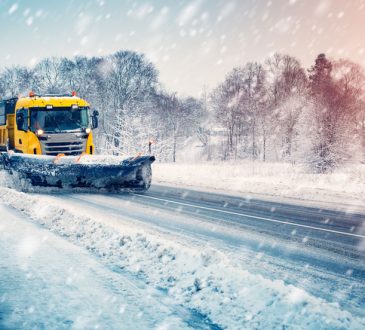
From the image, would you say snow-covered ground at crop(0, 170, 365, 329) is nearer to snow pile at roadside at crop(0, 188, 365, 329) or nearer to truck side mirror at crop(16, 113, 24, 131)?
snow pile at roadside at crop(0, 188, 365, 329)

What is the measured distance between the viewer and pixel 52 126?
13219mm

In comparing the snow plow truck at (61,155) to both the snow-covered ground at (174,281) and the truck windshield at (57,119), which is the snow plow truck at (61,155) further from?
the snow-covered ground at (174,281)

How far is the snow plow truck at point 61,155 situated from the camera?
39.3ft

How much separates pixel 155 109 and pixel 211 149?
32.7 ft

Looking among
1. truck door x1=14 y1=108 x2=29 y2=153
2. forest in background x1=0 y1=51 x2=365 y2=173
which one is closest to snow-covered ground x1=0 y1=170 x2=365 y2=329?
truck door x1=14 y1=108 x2=29 y2=153

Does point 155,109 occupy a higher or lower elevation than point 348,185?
higher

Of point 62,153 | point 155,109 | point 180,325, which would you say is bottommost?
point 180,325

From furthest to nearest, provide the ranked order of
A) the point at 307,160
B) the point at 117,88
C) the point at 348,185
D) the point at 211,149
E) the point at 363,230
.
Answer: the point at 211,149, the point at 117,88, the point at 307,160, the point at 348,185, the point at 363,230

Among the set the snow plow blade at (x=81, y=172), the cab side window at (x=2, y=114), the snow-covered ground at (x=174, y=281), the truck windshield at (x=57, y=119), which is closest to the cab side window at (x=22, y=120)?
A: the truck windshield at (x=57, y=119)

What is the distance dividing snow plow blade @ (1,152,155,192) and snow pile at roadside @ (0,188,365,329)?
559 cm

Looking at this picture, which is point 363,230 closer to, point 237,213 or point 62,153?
point 237,213

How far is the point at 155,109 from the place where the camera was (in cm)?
4612

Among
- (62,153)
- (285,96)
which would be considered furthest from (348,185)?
(285,96)

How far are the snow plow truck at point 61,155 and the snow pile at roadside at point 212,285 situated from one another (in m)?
5.63
